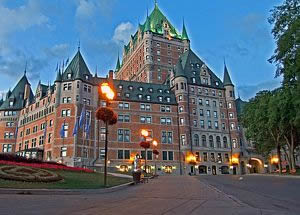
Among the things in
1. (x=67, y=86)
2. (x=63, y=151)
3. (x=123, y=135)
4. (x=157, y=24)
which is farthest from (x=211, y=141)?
(x=157, y=24)

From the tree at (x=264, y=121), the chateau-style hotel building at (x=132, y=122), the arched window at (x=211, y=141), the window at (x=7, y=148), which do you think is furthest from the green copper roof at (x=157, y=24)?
the window at (x=7, y=148)

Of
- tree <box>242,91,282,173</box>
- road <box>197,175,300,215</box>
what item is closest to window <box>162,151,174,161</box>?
tree <box>242,91,282,173</box>

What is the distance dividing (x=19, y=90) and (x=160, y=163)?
4699cm

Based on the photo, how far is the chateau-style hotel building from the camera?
6272 centimetres

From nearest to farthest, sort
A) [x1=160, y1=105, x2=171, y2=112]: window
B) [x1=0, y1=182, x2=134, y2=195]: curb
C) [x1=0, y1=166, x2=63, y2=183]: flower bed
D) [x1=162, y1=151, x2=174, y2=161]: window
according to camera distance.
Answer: [x1=0, y1=182, x2=134, y2=195]: curb, [x1=0, y1=166, x2=63, y2=183]: flower bed, [x1=162, y1=151, x2=174, y2=161]: window, [x1=160, y1=105, x2=171, y2=112]: window

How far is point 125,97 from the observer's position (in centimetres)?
7125

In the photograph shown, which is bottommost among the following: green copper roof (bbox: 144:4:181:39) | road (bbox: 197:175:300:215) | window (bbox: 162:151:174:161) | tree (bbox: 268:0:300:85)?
road (bbox: 197:175:300:215)

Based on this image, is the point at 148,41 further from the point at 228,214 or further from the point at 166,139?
the point at 228,214

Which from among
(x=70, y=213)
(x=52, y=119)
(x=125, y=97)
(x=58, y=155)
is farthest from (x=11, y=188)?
(x=125, y=97)

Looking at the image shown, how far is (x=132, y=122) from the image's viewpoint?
69.0 metres

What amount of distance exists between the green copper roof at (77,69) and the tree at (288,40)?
1699 inches

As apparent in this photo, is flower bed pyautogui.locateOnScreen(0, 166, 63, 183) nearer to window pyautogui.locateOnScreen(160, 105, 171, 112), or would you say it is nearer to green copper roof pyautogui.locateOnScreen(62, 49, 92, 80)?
green copper roof pyautogui.locateOnScreen(62, 49, 92, 80)

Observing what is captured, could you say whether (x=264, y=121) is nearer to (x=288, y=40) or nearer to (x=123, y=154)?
(x=288, y=40)

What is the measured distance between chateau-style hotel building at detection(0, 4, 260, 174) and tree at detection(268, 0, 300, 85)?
3829 cm
